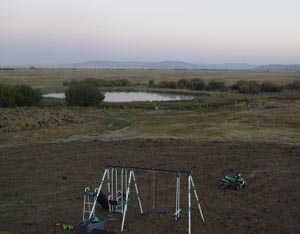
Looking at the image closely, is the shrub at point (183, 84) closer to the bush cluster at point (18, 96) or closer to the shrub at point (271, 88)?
the shrub at point (271, 88)

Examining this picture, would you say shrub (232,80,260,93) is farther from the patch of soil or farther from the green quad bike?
the green quad bike

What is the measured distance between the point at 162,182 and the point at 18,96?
32.2 m

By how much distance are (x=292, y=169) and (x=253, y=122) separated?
14.2 m

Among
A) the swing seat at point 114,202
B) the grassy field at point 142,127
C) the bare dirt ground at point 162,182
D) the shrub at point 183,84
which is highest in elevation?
the swing seat at point 114,202

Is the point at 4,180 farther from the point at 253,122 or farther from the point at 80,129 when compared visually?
the point at 253,122

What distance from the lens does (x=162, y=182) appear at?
1227 cm

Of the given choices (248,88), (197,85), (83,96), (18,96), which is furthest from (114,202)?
(197,85)

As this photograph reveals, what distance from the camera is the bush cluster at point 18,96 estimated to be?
40156 mm

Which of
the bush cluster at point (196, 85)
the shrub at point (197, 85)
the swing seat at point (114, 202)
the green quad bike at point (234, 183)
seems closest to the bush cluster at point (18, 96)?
the green quad bike at point (234, 183)

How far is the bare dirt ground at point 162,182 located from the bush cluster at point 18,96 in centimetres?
2275

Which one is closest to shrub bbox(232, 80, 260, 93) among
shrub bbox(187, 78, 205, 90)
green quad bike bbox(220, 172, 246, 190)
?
shrub bbox(187, 78, 205, 90)

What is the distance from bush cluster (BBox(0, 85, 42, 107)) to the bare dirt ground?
22753 mm

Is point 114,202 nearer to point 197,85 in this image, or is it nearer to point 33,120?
point 33,120

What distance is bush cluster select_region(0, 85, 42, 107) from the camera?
132ft
